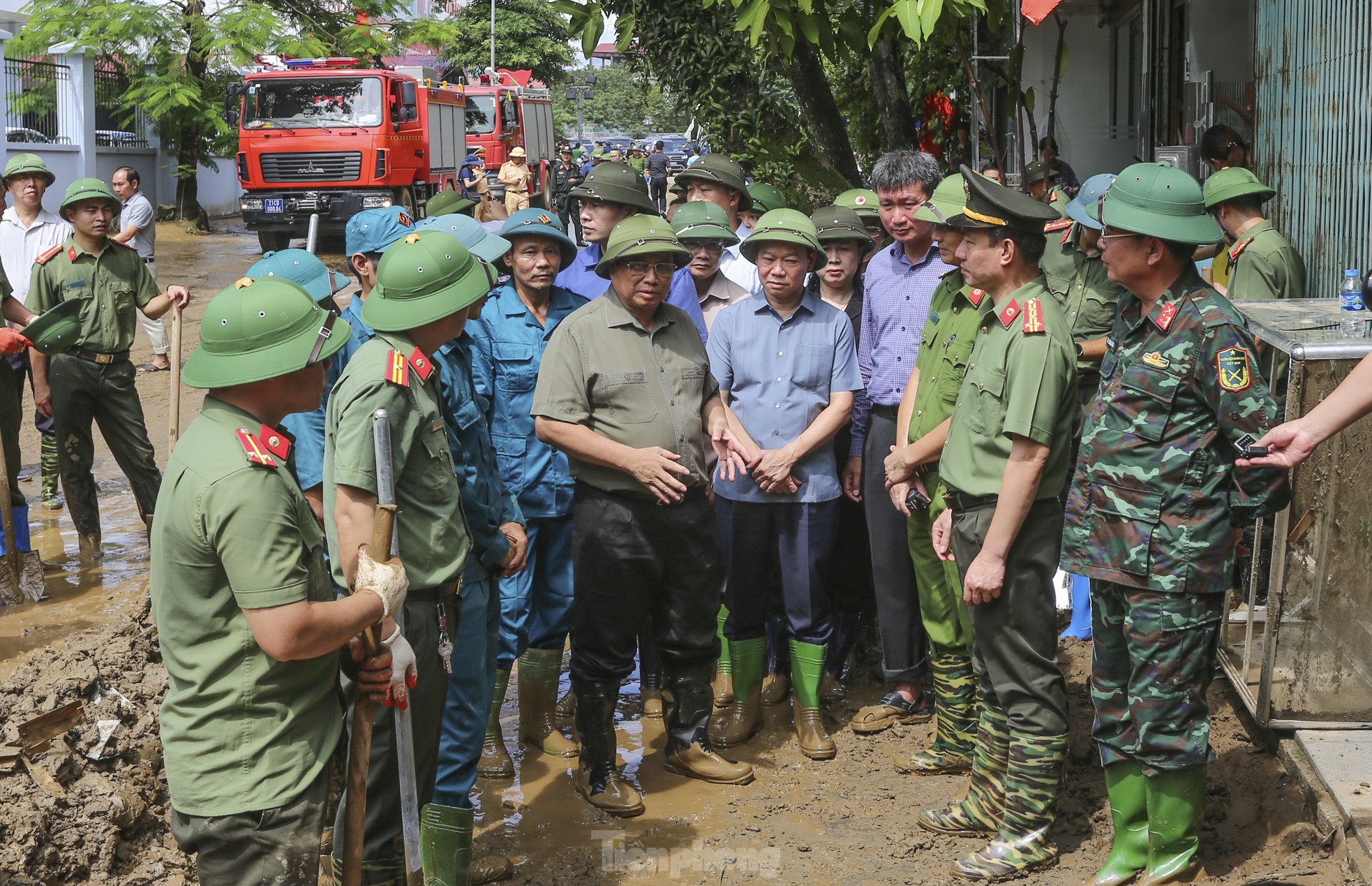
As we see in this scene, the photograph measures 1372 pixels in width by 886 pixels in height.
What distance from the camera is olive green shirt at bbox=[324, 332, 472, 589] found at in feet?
10.8

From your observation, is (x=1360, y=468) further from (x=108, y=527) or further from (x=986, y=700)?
(x=108, y=527)

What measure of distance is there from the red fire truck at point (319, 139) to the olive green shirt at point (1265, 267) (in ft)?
55.5

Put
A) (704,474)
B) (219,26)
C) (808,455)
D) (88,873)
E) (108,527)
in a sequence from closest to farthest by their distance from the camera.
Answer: (88,873)
(704,474)
(808,455)
(108,527)
(219,26)

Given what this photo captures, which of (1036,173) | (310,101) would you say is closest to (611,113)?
(310,101)

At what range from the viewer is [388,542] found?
9.86 ft

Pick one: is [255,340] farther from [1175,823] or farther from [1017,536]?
[1175,823]

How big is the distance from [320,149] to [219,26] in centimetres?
528

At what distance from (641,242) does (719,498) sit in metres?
1.22

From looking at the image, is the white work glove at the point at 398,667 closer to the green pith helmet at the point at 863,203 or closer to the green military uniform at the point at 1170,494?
the green military uniform at the point at 1170,494

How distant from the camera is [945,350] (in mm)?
4574

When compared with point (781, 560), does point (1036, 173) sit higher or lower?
higher

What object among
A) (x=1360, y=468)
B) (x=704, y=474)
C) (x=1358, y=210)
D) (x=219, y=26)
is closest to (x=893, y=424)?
(x=704, y=474)

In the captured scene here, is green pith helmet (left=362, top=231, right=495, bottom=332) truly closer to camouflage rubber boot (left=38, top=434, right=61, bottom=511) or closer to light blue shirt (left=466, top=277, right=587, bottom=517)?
light blue shirt (left=466, top=277, right=587, bottom=517)

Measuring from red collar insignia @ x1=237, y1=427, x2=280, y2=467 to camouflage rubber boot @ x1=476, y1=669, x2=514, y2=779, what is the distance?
2.33 meters
